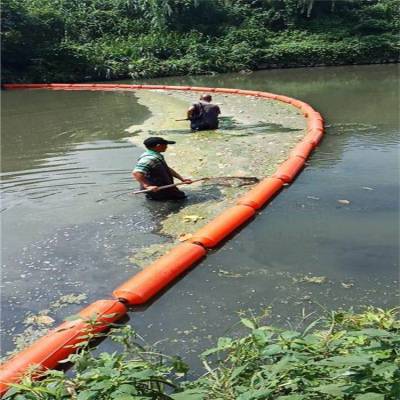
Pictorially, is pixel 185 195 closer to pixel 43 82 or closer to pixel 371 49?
pixel 43 82

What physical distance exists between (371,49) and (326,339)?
25.7 meters

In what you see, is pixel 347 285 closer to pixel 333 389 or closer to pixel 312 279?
pixel 312 279

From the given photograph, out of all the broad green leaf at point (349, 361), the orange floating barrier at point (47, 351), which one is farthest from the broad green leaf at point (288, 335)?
the orange floating barrier at point (47, 351)

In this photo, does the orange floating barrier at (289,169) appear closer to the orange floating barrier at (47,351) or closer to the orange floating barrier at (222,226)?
the orange floating barrier at (222,226)

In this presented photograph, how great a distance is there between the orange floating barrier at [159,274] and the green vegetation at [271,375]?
63.7 inches

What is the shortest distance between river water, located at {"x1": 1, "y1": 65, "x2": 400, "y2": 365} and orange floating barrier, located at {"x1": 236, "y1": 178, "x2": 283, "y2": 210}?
16 cm

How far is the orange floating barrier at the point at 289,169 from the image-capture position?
7566 millimetres

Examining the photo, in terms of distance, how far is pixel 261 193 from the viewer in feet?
22.4

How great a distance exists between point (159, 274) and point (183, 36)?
24916 millimetres

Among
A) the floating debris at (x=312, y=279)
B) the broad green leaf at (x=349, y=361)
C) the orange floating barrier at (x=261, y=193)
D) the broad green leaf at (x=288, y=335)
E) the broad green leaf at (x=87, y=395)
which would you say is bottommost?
the floating debris at (x=312, y=279)

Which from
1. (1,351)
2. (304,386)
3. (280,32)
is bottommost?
(1,351)

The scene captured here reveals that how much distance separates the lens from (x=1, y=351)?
3938mm

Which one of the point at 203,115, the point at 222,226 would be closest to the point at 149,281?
the point at 222,226

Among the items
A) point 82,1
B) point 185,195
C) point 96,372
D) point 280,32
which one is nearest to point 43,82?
point 82,1
